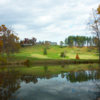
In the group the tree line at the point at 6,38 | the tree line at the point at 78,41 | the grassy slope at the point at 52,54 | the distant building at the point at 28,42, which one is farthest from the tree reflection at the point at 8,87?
the tree line at the point at 78,41

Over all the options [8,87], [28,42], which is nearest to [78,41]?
[28,42]

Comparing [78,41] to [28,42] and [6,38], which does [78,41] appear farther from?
[6,38]

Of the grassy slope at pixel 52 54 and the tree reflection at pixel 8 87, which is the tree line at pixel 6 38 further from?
the tree reflection at pixel 8 87

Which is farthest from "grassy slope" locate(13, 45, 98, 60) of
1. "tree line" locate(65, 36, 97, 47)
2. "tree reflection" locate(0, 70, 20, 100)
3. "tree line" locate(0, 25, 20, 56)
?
"tree line" locate(65, 36, 97, 47)

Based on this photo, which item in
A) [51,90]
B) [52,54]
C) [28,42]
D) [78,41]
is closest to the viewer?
[51,90]

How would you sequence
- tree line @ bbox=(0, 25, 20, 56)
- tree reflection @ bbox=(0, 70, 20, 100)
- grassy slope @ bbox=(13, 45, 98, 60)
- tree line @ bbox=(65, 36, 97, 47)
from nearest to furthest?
tree reflection @ bbox=(0, 70, 20, 100) < tree line @ bbox=(0, 25, 20, 56) < grassy slope @ bbox=(13, 45, 98, 60) < tree line @ bbox=(65, 36, 97, 47)

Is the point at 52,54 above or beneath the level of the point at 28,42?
beneath

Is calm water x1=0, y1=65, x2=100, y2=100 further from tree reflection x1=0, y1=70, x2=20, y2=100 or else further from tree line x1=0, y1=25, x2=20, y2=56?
tree line x1=0, y1=25, x2=20, y2=56

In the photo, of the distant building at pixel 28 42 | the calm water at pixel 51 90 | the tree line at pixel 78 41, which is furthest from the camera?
the tree line at pixel 78 41

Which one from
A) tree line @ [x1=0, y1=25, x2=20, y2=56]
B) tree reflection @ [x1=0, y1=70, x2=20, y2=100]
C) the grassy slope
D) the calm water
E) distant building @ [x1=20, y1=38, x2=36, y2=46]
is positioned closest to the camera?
the calm water

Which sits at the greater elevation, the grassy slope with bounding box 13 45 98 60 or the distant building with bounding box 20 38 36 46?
the distant building with bounding box 20 38 36 46

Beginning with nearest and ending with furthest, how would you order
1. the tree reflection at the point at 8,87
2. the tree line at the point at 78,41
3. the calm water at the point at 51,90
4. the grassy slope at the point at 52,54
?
the calm water at the point at 51,90
the tree reflection at the point at 8,87
the grassy slope at the point at 52,54
the tree line at the point at 78,41

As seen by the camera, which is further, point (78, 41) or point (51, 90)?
point (78, 41)

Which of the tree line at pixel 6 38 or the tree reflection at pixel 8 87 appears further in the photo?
the tree line at pixel 6 38
